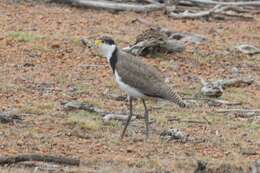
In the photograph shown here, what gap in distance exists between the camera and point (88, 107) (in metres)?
11.7

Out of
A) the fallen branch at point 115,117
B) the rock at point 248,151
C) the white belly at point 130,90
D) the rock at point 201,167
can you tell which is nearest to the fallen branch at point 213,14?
the fallen branch at point 115,117

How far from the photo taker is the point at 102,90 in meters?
12.9

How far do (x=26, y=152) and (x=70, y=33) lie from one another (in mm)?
6287

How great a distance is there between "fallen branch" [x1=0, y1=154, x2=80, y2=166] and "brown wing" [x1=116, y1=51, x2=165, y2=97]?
1630mm

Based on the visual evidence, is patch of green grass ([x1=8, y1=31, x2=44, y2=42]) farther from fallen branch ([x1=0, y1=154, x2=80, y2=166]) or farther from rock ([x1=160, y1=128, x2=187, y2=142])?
fallen branch ([x1=0, y1=154, x2=80, y2=166])

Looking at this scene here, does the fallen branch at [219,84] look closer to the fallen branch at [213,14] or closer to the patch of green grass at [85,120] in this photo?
the patch of green grass at [85,120]

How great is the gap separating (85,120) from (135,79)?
812mm

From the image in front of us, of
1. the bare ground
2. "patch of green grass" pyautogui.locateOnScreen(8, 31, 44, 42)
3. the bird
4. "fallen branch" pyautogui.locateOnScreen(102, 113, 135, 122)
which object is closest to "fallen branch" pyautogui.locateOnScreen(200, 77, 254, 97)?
the bare ground

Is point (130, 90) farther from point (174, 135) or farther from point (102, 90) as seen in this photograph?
point (102, 90)

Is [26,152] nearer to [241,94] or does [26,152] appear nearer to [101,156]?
[101,156]

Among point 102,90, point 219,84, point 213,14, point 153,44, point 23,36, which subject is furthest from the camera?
point 213,14

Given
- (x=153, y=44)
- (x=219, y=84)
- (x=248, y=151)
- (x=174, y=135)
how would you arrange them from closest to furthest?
(x=248, y=151)
(x=174, y=135)
(x=219, y=84)
(x=153, y=44)

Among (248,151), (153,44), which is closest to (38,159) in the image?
(248,151)

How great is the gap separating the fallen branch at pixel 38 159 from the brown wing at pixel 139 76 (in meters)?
1.63
